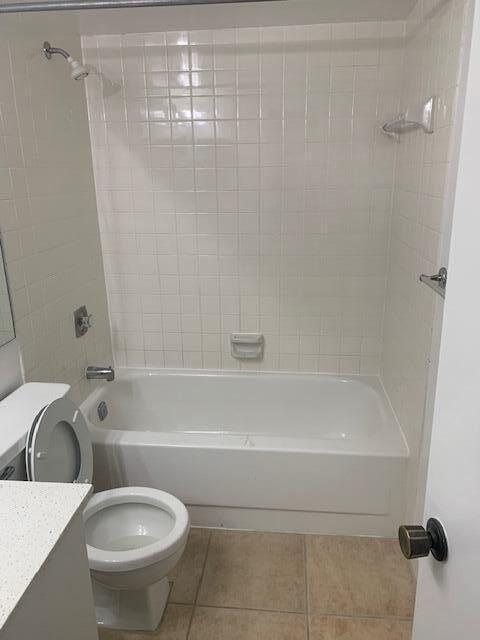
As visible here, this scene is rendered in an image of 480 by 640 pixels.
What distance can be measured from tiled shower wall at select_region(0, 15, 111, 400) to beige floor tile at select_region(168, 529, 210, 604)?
2.78 ft

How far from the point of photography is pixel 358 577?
1918 millimetres

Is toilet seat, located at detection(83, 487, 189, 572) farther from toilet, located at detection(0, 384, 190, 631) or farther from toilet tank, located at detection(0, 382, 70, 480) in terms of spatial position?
toilet tank, located at detection(0, 382, 70, 480)

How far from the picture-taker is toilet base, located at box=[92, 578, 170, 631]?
5.56ft

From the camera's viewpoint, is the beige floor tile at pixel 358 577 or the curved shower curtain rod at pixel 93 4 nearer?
the curved shower curtain rod at pixel 93 4

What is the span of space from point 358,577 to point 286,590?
29cm

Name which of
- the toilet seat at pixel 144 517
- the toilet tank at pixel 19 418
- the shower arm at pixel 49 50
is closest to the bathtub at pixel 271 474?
the toilet seat at pixel 144 517

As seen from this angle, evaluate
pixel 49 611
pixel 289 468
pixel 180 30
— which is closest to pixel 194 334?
pixel 289 468

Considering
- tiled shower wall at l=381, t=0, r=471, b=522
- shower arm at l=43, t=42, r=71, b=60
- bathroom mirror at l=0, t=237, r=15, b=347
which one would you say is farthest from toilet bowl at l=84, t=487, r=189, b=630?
shower arm at l=43, t=42, r=71, b=60

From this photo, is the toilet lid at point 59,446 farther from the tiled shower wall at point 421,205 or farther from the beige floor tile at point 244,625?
the tiled shower wall at point 421,205

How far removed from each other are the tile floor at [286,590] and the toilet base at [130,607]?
0.03m

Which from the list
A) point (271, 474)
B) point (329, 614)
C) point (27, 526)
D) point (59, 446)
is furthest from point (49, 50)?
point (329, 614)

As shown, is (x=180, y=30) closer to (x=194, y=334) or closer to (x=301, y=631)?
(x=194, y=334)

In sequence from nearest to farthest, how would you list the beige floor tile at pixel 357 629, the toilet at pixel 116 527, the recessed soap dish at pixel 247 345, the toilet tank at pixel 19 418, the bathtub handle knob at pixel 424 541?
1. the bathtub handle knob at pixel 424 541
2. the toilet tank at pixel 19 418
3. the toilet at pixel 116 527
4. the beige floor tile at pixel 357 629
5. the recessed soap dish at pixel 247 345

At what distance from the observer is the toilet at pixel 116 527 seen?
148 centimetres
